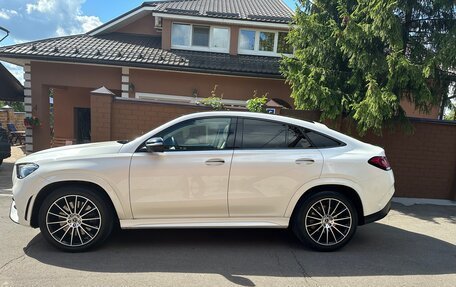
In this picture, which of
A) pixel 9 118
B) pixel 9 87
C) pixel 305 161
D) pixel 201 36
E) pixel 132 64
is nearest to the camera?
pixel 305 161

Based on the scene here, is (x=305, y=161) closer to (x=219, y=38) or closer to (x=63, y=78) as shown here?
(x=219, y=38)

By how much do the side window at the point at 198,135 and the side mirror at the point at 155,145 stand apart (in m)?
0.13

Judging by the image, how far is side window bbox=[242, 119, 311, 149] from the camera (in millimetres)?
4318

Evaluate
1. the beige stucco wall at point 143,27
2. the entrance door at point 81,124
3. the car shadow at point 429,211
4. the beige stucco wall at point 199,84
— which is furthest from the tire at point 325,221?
the entrance door at point 81,124

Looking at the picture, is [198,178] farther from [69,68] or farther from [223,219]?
[69,68]

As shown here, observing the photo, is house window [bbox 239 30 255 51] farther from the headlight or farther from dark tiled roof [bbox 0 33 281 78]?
the headlight

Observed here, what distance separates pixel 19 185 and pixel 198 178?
6.67ft

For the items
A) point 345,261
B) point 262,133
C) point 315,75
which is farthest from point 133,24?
point 345,261

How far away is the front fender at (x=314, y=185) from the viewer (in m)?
4.26

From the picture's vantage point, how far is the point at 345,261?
4152 millimetres

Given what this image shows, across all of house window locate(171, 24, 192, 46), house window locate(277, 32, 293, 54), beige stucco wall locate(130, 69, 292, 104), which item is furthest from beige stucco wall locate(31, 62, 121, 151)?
house window locate(277, 32, 293, 54)

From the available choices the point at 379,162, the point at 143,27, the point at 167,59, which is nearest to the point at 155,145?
the point at 379,162

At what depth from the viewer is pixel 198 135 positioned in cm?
430

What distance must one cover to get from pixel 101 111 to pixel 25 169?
3658 mm
